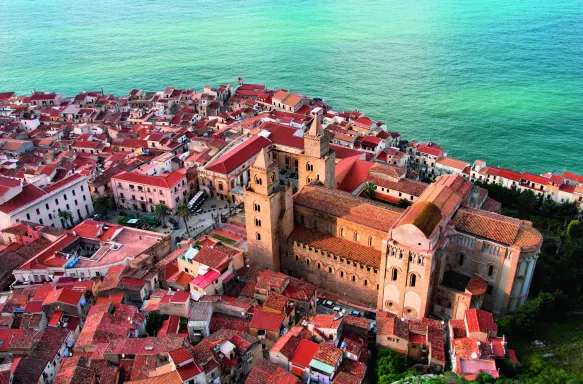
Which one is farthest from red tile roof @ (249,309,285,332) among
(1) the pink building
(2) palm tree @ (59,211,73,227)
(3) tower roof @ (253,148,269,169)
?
(2) palm tree @ (59,211,73,227)

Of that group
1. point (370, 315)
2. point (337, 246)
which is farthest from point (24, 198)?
point (370, 315)

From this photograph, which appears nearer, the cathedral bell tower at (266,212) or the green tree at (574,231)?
the cathedral bell tower at (266,212)

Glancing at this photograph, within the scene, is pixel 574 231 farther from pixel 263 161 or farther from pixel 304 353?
pixel 304 353

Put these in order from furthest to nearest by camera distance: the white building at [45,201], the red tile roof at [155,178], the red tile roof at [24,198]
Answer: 1. the red tile roof at [155,178]
2. the white building at [45,201]
3. the red tile roof at [24,198]

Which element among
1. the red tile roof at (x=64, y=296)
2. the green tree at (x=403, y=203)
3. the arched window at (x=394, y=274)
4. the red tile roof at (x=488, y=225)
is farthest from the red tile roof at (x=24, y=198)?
the red tile roof at (x=488, y=225)

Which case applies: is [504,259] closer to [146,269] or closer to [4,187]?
[146,269]

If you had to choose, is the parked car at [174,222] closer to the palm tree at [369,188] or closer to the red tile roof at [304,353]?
the palm tree at [369,188]
